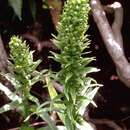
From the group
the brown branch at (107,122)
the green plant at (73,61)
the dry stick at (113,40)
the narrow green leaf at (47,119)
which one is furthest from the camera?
the brown branch at (107,122)

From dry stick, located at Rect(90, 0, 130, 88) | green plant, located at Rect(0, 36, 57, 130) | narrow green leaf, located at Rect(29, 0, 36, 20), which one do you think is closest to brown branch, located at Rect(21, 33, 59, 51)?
narrow green leaf, located at Rect(29, 0, 36, 20)

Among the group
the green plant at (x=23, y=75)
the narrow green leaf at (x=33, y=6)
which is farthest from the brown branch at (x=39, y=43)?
the green plant at (x=23, y=75)

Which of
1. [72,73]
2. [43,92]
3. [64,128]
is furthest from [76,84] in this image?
[43,92]

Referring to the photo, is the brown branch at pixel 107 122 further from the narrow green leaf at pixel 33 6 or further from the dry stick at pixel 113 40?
the narrow green leaf at pixel 33 6

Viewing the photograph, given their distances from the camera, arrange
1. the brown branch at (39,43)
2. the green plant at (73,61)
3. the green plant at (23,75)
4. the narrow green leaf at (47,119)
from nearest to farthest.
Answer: the green plant at (73,61), the green plant at (23,75), the narrow green leaf at (47,119), the brown branch at (39,43)

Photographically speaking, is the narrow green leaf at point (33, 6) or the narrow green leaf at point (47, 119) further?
the narrow green leaf at point (33, 6)

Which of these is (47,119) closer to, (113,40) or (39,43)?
(113,40)

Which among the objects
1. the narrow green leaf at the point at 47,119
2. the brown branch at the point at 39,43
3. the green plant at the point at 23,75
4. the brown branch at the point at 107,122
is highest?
the green plant at the point at 23,75

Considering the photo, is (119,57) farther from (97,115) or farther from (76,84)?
(76,84)
